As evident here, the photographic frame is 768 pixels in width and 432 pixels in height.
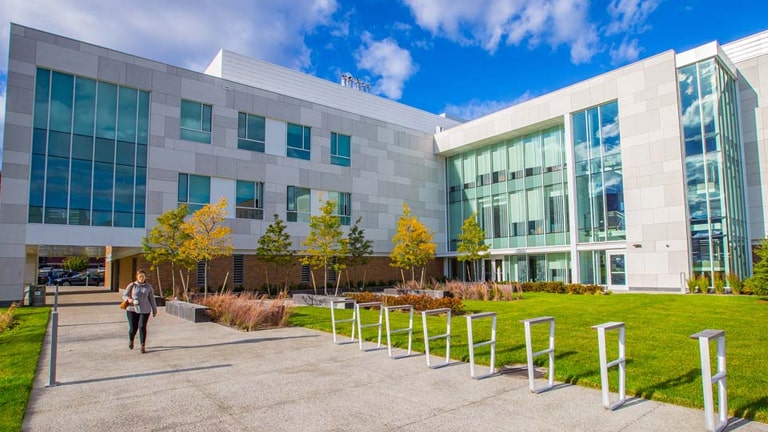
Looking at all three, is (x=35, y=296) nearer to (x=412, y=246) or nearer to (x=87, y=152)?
(x=87, y=152)

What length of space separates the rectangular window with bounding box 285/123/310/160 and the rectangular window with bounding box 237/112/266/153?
5.80 ft

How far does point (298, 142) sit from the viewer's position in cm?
2992

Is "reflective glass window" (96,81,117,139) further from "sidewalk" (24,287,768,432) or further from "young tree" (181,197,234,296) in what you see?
"sidewalk" (24,287,768,432)

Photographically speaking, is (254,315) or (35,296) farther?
(35,296)

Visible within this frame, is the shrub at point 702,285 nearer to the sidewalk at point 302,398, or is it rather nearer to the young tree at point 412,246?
the young tree at point 412,246

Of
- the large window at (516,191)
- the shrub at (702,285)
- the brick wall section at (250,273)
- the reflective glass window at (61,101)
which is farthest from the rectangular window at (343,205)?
the shrub at (702,285)

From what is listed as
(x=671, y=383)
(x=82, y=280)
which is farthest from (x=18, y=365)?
(x=82, y=280)

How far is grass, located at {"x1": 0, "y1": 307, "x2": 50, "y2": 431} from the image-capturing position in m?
5.46

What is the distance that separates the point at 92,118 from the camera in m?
23.0

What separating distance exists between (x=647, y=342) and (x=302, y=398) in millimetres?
7054

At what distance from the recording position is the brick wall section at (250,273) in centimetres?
2481

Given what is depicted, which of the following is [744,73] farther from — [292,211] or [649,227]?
[292,211]

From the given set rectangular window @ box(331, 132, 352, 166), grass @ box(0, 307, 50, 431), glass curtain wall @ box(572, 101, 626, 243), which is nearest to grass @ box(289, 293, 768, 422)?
grass @ box(0, 307, 50, 431)

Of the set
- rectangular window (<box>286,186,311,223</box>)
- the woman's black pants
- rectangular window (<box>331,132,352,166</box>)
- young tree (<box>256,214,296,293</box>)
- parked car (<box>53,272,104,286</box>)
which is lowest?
parked car (<box>53,272,104,286</box>)
